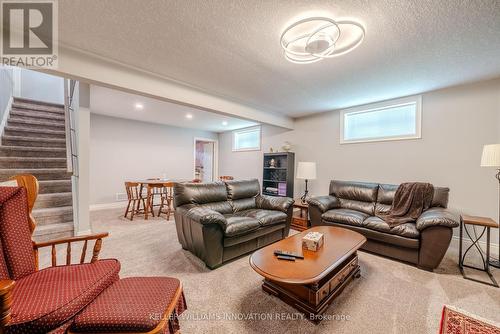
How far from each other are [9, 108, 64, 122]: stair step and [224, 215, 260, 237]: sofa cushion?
4562mm

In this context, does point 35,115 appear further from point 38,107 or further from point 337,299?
point 337,299

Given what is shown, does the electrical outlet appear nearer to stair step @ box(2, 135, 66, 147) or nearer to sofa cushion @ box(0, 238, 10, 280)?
stair step @ box(2, 135, 66, 147)

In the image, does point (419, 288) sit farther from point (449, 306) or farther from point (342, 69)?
point (342, 69)

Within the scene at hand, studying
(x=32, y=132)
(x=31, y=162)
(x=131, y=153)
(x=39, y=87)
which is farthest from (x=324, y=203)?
(x=39, y=87)

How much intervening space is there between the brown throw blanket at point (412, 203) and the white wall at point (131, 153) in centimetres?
565

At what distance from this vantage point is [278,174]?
5.27 metres

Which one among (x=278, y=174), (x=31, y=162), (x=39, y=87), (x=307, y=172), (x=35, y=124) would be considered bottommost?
(x=278, y=174)

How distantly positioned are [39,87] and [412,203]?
8.28 metres

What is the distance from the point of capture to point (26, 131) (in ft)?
11.9

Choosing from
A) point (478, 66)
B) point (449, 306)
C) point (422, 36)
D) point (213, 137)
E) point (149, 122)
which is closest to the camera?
point (449, 306)

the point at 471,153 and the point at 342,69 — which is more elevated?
the point at 342,69

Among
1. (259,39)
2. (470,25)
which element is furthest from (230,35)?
(470,25)

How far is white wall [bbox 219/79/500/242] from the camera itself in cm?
280

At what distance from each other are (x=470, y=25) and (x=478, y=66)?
109 centimetres
